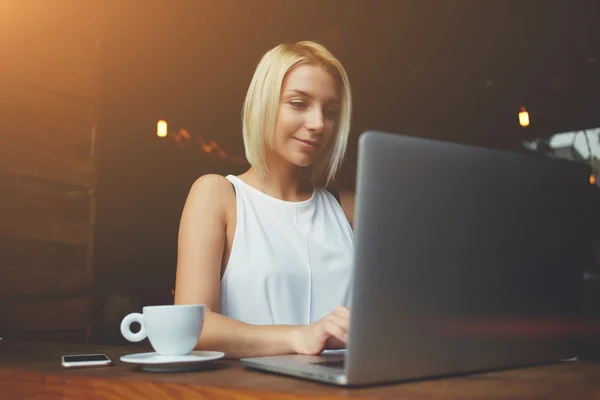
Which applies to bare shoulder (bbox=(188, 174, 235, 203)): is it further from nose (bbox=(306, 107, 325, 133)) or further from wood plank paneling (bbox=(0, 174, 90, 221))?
wood plank paneling (bbox=(0, 174, 90, 221))

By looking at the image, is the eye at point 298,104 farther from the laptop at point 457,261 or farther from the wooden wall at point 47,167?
the wooden wall at point 47,167

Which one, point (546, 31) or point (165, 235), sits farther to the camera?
A: point (165, 235)

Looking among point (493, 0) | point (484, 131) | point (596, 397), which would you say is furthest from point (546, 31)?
point (596, 397)

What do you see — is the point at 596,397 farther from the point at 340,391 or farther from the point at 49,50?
the point at 49,50

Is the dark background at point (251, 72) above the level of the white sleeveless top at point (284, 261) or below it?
above

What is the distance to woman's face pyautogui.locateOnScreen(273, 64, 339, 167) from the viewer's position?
166 cm

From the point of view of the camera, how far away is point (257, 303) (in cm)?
159

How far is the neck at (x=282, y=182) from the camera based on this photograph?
5.67ft

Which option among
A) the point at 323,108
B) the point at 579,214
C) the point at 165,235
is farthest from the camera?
the point at 165,235

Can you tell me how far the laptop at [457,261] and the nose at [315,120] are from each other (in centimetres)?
90

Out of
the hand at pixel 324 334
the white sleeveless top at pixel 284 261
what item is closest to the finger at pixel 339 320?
the hand at pixel 324 334

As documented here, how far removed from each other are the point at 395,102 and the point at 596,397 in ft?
8.15

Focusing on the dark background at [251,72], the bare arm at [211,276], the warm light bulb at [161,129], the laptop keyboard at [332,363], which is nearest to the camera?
the laptop keyboard at [332,363]

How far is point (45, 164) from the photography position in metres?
2.57
